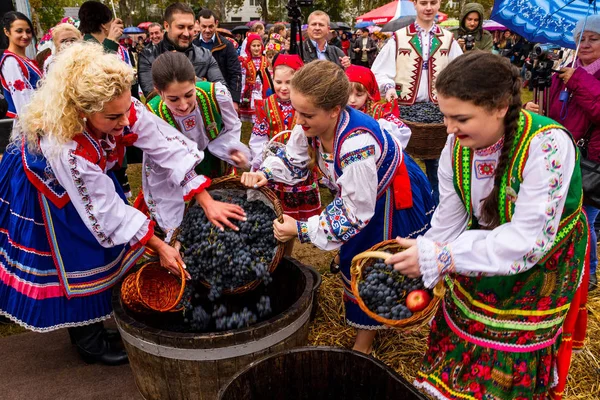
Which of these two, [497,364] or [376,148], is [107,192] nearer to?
[376,148]

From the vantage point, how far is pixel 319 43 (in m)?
5.34

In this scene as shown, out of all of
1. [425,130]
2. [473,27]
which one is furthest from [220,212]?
[473,27]

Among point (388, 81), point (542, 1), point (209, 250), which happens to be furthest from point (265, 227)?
point (542, 1)

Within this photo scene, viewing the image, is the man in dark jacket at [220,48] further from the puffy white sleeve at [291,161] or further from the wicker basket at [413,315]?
the wicker basket at [413,315]

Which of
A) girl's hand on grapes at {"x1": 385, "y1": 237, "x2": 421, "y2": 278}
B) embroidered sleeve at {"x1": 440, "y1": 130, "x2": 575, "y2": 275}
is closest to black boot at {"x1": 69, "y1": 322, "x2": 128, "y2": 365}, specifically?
girl's hand on grapes at {"x1": 385, "y1": 237, "x2": 421, "y2": 278}

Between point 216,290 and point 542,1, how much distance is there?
10.2ft

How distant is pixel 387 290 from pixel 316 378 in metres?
0.51

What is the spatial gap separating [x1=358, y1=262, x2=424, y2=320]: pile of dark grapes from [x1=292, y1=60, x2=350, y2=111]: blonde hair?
752 mm

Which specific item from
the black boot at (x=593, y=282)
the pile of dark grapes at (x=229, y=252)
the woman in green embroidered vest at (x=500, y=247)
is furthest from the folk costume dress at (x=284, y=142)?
the black boot at (x=593, y=282)

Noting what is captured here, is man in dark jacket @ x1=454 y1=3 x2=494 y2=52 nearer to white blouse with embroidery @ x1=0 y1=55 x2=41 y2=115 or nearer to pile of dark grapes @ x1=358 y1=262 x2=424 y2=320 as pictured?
pile of dark grapes @ x1=358 y1=262 x2=424 y2=320

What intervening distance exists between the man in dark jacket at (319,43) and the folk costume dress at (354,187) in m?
2.57

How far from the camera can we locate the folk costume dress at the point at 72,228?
2.29m

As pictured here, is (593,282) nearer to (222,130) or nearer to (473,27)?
(222,130)

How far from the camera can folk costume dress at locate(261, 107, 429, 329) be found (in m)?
2.19
